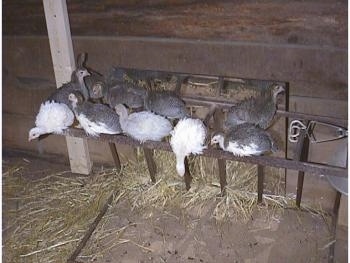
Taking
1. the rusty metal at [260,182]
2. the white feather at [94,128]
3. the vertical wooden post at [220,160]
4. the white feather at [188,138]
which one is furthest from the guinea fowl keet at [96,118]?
the rusty metal at [260,182]

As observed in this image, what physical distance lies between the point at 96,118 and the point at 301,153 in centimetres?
72

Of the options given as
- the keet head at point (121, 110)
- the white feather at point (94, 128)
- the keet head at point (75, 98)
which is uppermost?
the keet head at point (75, 98)

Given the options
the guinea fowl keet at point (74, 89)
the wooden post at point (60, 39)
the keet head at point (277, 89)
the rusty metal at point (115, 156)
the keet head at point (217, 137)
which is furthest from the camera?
the rusty metal at point (115, 156)

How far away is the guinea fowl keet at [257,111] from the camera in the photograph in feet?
5.43

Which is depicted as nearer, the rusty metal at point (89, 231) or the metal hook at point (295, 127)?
the metal hook at point (295, 127)

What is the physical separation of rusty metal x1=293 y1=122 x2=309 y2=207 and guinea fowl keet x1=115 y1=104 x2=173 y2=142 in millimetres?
422

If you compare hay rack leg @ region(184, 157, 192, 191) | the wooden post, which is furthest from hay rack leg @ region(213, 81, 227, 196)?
the wooden post

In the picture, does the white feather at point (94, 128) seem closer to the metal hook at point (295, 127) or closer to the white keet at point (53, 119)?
the white keet at point (53, 119)

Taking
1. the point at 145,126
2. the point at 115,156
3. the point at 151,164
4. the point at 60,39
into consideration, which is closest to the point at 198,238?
the point at 151,164

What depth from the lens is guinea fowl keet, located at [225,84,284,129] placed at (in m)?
1.65

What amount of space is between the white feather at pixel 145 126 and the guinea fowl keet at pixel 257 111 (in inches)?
8.7

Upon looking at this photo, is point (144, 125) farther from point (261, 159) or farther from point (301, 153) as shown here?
point (301, 153)

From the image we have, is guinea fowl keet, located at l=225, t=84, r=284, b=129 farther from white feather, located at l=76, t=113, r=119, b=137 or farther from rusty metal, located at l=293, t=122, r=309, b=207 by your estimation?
white feather, located at l=76, t=113, r=119, b=137

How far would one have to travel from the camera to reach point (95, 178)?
92.0 inches
